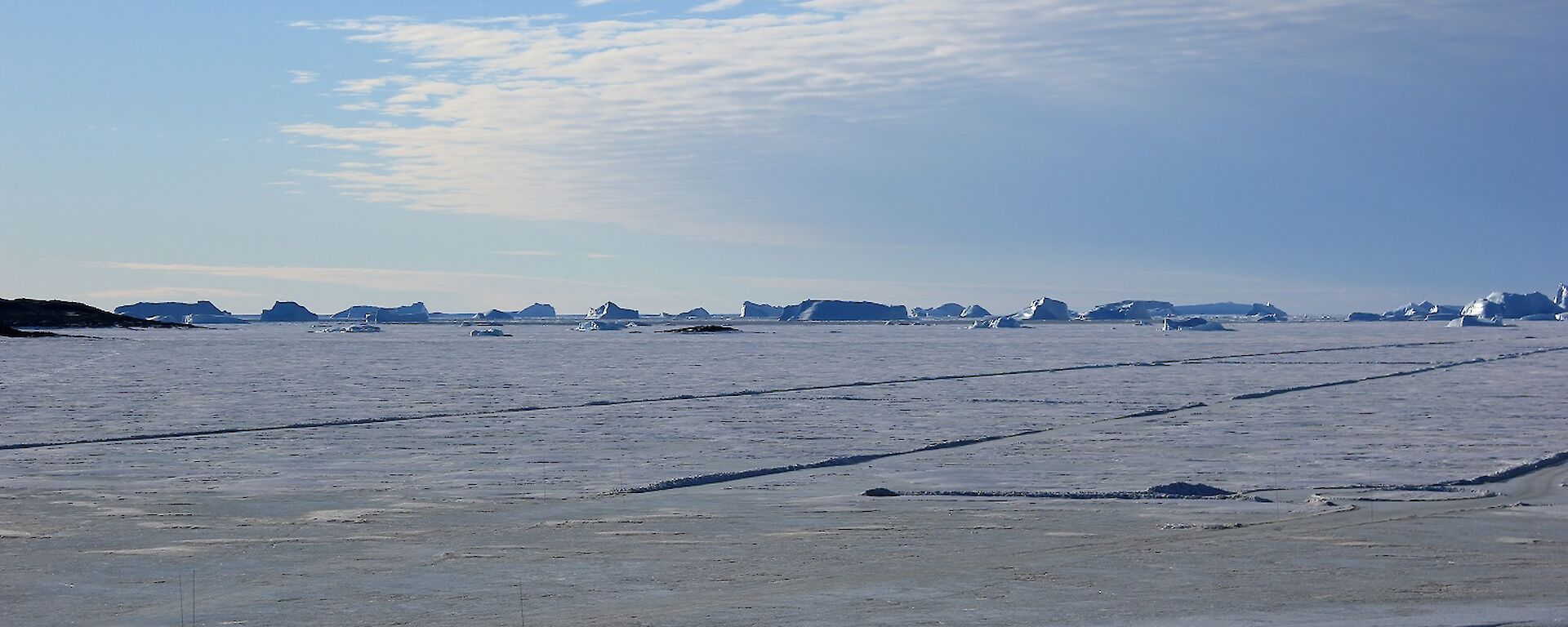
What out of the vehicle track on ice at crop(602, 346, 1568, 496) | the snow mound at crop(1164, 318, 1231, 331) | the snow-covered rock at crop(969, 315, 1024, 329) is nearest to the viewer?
the vehicle track on ice at crop(602, 346, 1568, 496)

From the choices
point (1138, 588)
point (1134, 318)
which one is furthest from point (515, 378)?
point (1134, 318)

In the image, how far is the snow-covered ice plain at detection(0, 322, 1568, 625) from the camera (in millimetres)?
6609

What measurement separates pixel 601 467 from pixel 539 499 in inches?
82.4

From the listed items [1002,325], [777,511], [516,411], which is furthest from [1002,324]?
[777,511]

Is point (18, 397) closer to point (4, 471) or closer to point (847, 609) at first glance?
point (4, 471)

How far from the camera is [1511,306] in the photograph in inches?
Result: 7215

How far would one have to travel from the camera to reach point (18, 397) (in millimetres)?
22594

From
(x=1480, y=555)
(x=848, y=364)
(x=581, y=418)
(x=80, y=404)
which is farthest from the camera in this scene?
(x=848, y=364)

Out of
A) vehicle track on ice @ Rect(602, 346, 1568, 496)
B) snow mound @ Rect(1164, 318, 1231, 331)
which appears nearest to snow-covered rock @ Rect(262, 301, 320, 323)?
snow mound @ Rect(1164, 318, 1231, 331)

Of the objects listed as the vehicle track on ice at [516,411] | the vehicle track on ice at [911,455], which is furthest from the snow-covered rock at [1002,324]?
the vehicle track on ice at [911,455]

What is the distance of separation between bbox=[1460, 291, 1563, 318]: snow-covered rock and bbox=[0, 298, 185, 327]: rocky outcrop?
153 m

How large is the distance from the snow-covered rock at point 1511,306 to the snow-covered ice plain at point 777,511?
17372cm

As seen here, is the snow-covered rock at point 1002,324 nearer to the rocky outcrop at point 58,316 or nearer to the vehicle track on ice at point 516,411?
the rocky outcrop at point 58,316

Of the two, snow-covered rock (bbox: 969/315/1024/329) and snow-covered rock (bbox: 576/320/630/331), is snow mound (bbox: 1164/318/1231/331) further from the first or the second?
snow-covered rock (bbox: 576/320/630/331)
